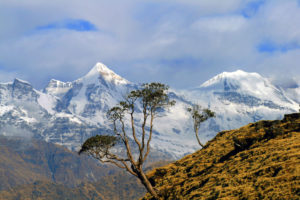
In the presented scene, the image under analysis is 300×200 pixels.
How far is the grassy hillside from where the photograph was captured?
146 ft

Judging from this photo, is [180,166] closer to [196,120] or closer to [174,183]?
[174,183]

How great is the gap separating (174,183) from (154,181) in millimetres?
7434

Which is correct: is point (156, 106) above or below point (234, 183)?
above

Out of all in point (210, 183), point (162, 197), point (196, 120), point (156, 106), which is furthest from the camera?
point (196, 120)

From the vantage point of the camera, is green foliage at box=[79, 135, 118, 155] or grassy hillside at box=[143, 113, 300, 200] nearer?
grassy hillside at box=[143, 113, 300, 200]

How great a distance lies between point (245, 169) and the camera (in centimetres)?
5406

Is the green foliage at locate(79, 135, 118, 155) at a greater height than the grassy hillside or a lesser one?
greater

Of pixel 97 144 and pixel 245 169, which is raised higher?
pixel 97 144

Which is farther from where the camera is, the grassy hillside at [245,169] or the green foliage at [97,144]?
the green foliage at [97,144]

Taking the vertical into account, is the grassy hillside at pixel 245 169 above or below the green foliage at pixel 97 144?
below

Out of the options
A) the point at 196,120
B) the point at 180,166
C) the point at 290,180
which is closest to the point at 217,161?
the point at 180,166

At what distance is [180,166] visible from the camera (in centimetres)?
7462

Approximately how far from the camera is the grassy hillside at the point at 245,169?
44.4 meters

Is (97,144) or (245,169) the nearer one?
(245,169)
